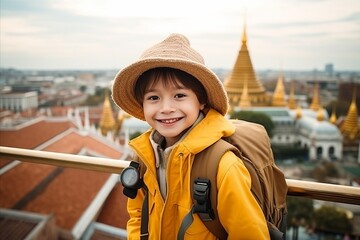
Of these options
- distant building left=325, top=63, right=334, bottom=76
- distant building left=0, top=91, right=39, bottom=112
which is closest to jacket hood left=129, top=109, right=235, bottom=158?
distant building left=0, top=91, right=39, bottom=112

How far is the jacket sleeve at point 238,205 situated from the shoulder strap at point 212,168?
0.02 metres

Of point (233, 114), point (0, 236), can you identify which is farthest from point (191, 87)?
point (233, 114)

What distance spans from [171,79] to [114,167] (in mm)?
429

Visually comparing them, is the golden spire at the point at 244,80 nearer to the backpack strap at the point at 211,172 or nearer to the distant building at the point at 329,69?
the backpack strap at the point at 211,172

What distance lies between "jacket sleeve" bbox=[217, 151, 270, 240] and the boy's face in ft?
0.71

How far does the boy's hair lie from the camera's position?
92 cm

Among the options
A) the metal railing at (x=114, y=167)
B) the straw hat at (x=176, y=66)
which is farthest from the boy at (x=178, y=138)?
the metal railing at (x=114, y=167)

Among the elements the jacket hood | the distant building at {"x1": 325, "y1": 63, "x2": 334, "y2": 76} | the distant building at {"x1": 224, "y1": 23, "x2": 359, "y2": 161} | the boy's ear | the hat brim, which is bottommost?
the distant building at {"x1": 224, "y1": 23, "x2": 359, "y2": 161}

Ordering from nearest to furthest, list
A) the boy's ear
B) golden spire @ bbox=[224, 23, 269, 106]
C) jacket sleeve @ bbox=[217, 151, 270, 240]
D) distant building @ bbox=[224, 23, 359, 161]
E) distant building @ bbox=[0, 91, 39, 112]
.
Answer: jacket sleeve @ bbox=[217, 151, 270, 240] < the boy's ear < distant building @ bbox=[224, 23, 359, 161] < golden spire @ bbox=[224, 23, 269, 106] < distant building @ bbox=[0, 91, 39, 112]

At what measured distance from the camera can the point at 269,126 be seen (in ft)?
59.7

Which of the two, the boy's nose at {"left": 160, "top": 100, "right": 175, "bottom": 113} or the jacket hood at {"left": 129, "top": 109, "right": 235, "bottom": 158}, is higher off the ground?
the boy's nose at {"left": 160, "top": 100, "right": 175, "bottom": 113}

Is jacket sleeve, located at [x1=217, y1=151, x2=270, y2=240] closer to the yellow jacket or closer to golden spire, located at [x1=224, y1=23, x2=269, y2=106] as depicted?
the yellow jacket

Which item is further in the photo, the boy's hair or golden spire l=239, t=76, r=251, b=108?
golden spire l=239, t=76, r=251, b=108

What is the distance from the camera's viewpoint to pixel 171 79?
920mm
